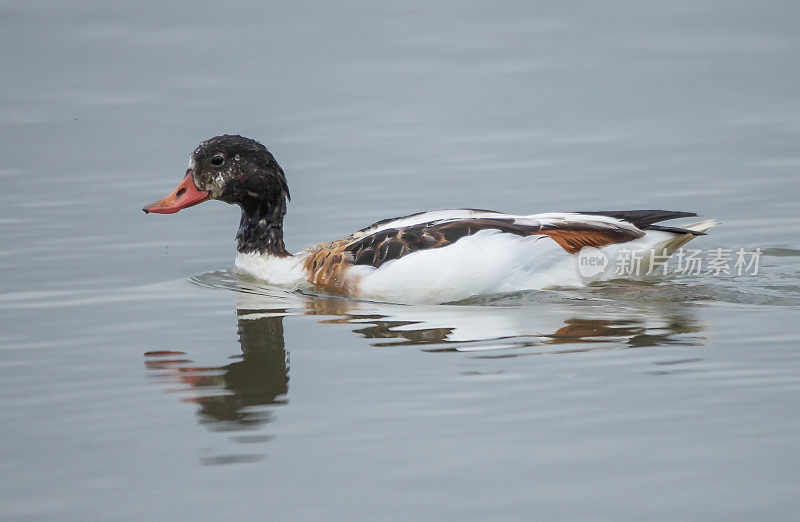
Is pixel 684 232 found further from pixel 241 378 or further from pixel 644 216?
pixel 241 378

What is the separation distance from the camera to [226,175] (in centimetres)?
1123

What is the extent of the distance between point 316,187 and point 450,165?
1.59m

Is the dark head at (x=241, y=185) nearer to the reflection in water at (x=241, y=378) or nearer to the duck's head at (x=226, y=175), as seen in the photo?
the duck's head at (x=226, y=175)

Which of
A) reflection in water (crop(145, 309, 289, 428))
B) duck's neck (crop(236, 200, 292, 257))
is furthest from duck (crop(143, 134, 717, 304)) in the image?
reflection in water (crop(145, 309, 289, 428))

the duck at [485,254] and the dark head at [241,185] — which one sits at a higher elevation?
the dark head at [241,185]

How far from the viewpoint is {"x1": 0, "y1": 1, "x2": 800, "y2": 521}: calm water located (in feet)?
20.9

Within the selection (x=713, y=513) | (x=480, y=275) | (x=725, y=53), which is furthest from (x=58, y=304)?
(x=725, y=53)

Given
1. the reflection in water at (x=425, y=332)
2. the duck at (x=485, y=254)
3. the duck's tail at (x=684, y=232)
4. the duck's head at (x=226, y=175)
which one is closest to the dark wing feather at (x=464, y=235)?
the duck at (x=485, y=254)

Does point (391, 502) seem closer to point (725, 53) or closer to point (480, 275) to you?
point (480, 275)

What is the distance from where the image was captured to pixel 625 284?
10406 millimetres

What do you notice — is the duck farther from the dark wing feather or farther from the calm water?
the calm water

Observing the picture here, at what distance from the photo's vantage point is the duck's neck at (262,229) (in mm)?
11312

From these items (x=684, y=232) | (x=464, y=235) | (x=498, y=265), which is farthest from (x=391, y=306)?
(x=684, y=232)

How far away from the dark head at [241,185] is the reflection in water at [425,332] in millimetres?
882
